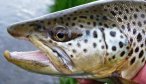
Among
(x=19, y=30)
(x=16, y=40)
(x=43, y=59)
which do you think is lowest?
(x=16, y=40)

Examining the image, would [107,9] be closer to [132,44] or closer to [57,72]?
[132,44]

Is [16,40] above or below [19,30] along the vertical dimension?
below

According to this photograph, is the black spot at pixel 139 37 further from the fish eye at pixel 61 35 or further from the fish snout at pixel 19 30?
the fish snout at pixel 19 30

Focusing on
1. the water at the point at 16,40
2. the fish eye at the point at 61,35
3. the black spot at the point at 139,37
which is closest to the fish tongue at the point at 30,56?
the fish eye at the point at 61,35

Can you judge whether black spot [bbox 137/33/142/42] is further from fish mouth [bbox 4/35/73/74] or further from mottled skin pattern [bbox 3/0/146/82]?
fish mouth [bbox 4/35/73/74]

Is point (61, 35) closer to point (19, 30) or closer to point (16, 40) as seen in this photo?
point (19, 30)

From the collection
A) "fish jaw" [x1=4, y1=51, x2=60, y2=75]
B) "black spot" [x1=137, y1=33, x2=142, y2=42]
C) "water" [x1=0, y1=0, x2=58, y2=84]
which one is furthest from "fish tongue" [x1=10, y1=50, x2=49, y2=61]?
"water" [x1=0, y1=0, x2=58, y2=84]

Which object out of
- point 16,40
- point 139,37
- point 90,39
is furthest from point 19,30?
point 16,40
